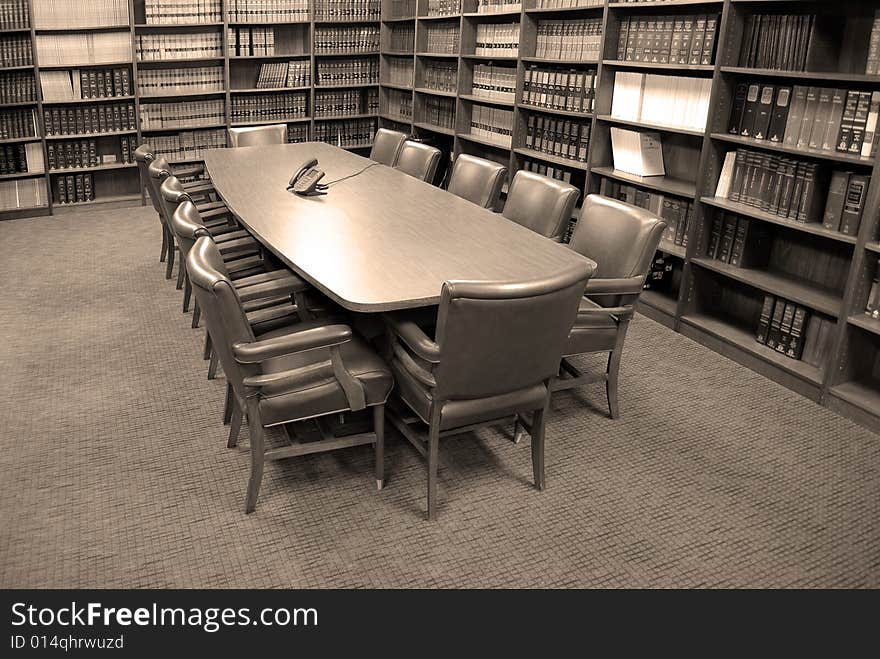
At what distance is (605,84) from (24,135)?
468cm

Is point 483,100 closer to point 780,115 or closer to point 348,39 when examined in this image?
point 348,39

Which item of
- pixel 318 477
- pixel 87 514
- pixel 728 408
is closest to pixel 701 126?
pixel 728 408

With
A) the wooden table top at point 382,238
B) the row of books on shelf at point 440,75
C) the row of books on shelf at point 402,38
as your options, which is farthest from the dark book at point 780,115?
the row of books on shelf at point 402,38

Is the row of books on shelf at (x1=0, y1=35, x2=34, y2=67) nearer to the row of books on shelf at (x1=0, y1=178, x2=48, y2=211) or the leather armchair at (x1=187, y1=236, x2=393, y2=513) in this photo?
the row of books on shelf at (x1=0, y1=178, x2=48, y2=211)

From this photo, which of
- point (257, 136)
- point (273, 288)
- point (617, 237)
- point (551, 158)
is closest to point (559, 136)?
point (551, 158)

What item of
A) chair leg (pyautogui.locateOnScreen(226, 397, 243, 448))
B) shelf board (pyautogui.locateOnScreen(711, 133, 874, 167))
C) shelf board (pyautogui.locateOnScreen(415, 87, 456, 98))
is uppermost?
shelf board (pyautogui.locateOnScreen(415, 87, 456, 98))

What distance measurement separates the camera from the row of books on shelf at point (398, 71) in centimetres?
697

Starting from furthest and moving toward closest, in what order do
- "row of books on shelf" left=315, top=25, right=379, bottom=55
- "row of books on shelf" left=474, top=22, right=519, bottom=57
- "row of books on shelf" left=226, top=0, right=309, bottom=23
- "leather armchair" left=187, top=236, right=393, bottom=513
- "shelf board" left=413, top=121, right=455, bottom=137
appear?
1. "row of books on shelf" left=315, top=25, right=379, bottom=55
2. "row of books on shelf" left=226, top=0, right=309, bottom=23
3. "shelf board" left=413, top=121, right=455, bottom=137
4. "row of books on shelf" left=474, top=22, right=519, bottom=57
5. "leather armchair" left=187, top=236, right=393, bottom=513

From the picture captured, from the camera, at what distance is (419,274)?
2.54 m

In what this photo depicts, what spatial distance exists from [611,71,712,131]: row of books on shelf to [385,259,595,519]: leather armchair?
6.81 ft

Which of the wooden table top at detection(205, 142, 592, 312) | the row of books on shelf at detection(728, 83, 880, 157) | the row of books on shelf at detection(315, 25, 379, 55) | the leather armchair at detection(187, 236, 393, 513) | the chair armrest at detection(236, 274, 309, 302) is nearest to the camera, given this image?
the leather armchair at detection(187, 236, 393, 513)

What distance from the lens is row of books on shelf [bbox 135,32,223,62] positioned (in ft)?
20.9

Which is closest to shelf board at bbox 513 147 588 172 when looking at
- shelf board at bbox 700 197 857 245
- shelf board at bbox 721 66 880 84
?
shelf board at bbox 700 197 857 245

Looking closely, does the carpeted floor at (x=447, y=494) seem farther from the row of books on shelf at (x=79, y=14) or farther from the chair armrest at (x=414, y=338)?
the row of books on shelf at (x=79, y=14)
